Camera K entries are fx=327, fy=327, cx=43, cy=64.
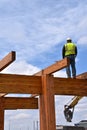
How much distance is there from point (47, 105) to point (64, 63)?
137 centimetres

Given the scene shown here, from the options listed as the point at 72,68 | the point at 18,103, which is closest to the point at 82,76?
the point at 72,68

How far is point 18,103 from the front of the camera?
14203 millimetres

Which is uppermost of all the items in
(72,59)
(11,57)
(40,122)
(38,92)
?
(72,59)

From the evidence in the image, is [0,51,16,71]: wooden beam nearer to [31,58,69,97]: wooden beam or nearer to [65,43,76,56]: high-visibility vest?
[31,58,69,97]: wooden beam

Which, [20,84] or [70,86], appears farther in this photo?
[70,86]

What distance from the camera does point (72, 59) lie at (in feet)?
38.3

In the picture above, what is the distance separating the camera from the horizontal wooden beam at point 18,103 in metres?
14.0

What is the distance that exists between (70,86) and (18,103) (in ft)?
13.3

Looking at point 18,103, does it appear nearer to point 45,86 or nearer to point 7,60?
point 45,86

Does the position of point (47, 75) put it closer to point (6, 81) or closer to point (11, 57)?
point (6, 81)

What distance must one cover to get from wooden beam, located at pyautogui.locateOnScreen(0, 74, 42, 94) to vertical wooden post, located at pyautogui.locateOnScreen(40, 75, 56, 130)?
0.29 m

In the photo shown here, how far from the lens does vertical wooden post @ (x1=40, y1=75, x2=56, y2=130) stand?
31.5ft

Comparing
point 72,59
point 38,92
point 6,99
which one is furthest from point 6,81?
point 6,99

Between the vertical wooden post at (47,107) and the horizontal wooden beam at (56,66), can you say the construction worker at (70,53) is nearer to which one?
the horizontal wooden beam at (56,66)
